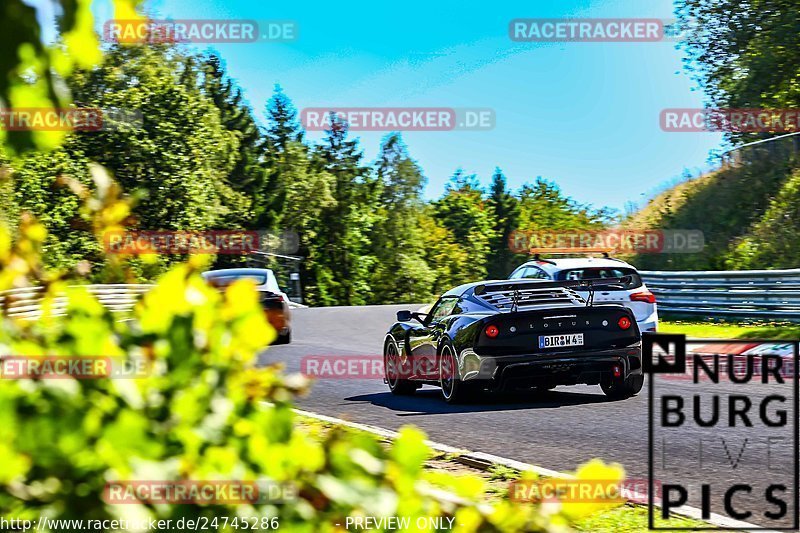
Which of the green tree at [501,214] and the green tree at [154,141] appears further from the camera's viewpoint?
the green tree at [501,214]

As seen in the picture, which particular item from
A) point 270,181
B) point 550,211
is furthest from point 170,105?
point 550,211

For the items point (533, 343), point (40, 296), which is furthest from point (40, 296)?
point (533, 343)

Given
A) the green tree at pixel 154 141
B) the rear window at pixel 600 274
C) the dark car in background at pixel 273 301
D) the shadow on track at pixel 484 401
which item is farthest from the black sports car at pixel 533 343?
the green tree at pixel 154 141

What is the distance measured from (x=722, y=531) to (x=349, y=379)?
33.7 ft

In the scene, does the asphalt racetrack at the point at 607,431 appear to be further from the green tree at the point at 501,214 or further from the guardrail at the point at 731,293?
the green tree at the point at 501,214

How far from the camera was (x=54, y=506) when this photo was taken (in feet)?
5.13

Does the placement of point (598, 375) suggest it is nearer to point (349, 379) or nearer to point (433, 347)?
point (433, 347)

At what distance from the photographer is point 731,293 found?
879 inches

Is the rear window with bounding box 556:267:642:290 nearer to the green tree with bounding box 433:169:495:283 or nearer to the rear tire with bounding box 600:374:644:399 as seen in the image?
the rear tire with bounding box 600:374:644:399

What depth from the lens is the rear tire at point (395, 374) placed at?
13148 millimetres

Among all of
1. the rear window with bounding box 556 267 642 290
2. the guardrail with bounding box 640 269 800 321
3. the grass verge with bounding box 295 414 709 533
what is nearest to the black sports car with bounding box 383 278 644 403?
the grass verge with bounding box 295 414 709 533

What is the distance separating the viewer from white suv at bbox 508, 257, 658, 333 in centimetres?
1762

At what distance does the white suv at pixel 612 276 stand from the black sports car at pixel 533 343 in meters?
5.62

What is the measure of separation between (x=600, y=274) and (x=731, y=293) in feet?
18.7
